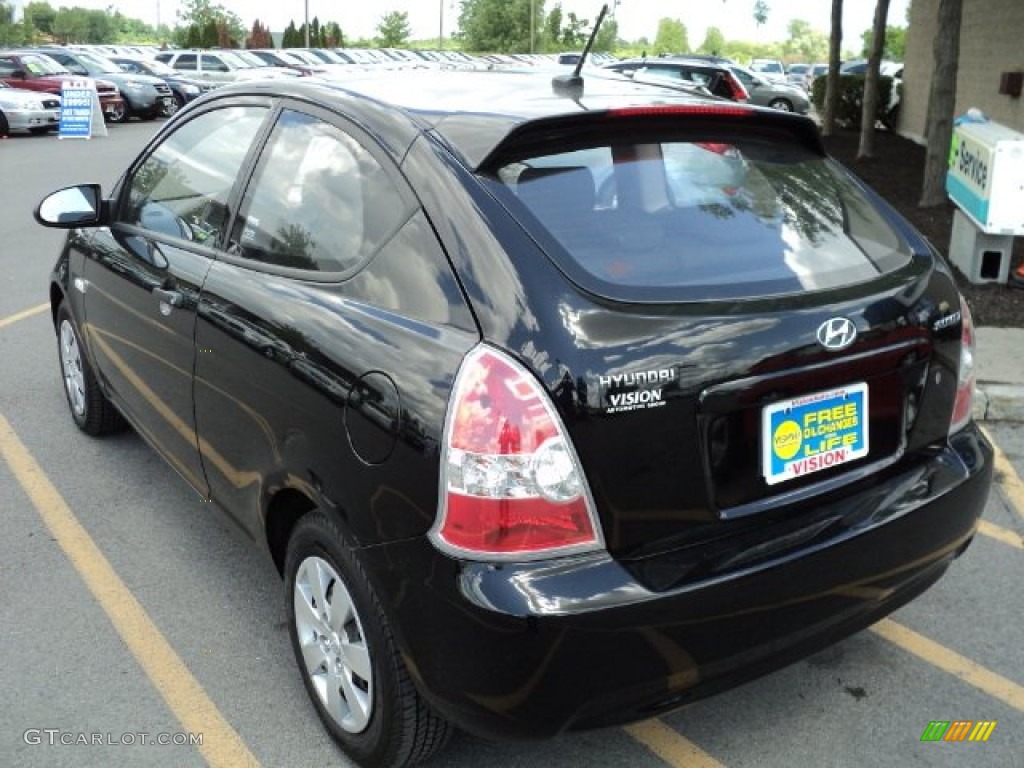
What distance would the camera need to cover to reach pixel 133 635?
3.47 m

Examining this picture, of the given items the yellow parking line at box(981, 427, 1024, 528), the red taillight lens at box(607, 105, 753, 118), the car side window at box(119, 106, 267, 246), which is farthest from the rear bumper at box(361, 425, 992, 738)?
the yellow parking line at box(981, 427, 1024, 528)

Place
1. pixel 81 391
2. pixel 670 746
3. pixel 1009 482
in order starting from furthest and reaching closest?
pixel 81 391 < pixel 1009 482 < pixel 670 746

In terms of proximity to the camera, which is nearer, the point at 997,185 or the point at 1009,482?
the point at 1009,482

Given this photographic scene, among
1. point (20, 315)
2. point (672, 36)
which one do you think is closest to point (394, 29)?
point (672, 36)

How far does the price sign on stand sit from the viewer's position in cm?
2206

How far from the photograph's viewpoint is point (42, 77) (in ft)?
81.6

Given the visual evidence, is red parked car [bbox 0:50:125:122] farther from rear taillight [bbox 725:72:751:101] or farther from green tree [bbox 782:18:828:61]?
green tree [bbox 782:18:828:61]

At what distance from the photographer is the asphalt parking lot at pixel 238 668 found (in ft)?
9.50

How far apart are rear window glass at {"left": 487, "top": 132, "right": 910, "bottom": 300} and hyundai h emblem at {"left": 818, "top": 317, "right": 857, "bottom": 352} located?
0.13 meters

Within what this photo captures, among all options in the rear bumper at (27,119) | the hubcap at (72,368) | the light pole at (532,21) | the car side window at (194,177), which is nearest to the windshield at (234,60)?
the rear bumper at (27,119)

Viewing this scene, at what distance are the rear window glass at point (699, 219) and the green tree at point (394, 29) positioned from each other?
3481 inches

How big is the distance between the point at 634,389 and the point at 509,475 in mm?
330

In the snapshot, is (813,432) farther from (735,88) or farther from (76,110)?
(76,110)

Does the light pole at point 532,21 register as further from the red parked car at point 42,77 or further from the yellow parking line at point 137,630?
the yellow parking line at point 137,630
